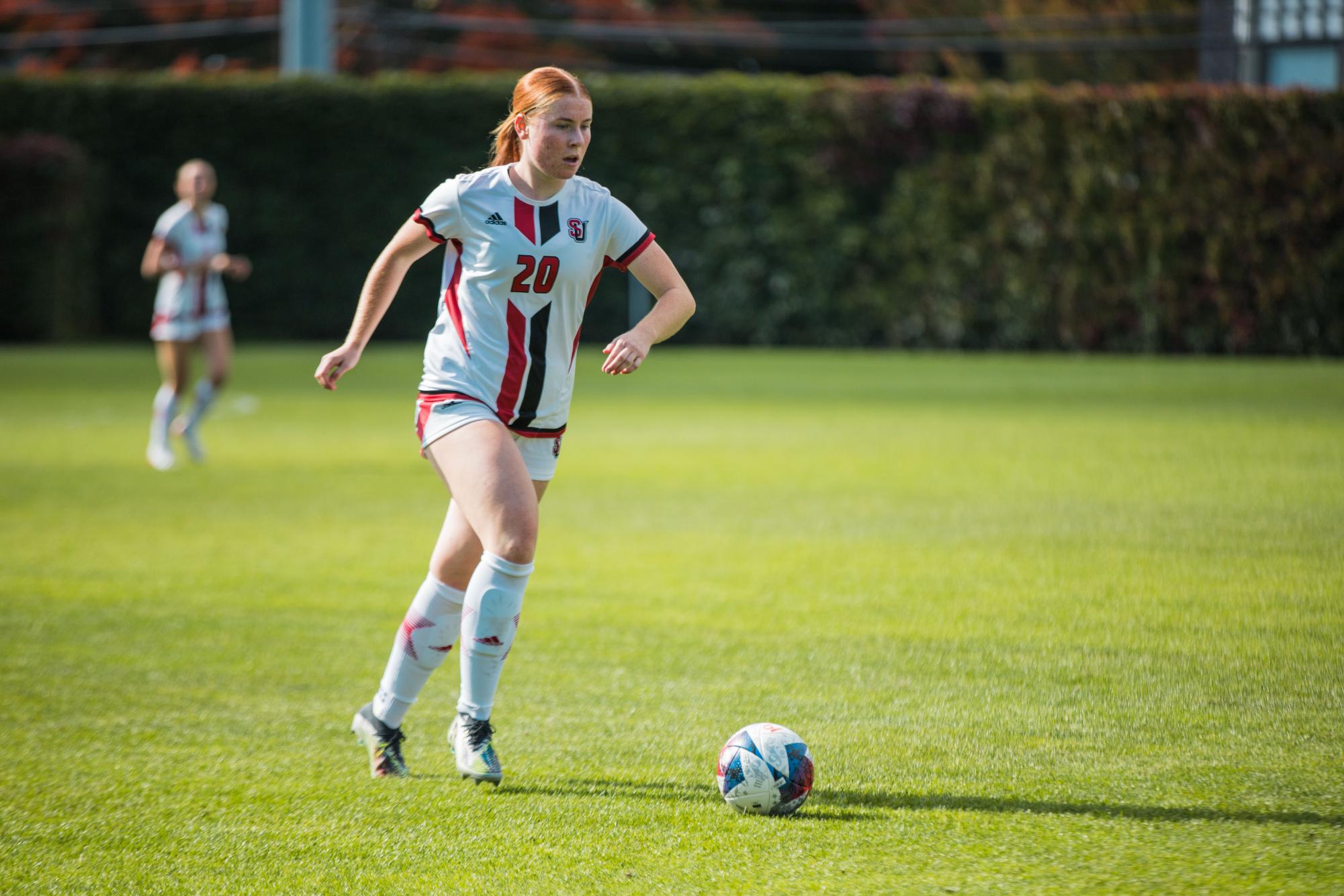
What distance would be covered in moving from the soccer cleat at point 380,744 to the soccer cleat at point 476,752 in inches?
8.8

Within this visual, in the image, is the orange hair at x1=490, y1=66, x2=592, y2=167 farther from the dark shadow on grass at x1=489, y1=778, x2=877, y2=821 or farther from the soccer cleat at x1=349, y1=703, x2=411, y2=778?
the dark shadow on grass at x1=489, y1=778, x2=877, y2=821

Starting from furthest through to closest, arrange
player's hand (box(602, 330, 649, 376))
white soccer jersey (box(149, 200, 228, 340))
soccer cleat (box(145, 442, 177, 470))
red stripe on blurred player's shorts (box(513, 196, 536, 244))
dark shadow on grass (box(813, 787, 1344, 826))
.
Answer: white soccer jersey (box(149, 200, 228, 340)) → soccer cleat (box(145, 442, 177, 470)) → red stripe on blurred player's shorts (box(513, 196, 536, 244)) → player's hand (box(602, 330, 649, 376)) → dark shadow on grass (box(813, 787, 1344, 826))

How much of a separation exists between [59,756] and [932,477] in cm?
768

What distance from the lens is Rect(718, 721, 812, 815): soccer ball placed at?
416 centimetres

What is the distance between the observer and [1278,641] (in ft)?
20.1

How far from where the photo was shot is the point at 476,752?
450cm

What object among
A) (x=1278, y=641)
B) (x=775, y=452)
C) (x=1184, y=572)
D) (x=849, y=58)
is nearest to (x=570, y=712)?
(x=1278, y=641)

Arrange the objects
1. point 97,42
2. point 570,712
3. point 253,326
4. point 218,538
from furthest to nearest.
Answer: point 97,42 < point 253,326 < point 218,538 < point 570,712

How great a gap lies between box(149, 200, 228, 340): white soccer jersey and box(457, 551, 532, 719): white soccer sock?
364 inches

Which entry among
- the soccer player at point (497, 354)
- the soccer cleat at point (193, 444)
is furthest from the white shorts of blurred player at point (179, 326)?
the soccer player at point (497, 354)

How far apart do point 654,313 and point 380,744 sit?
1592 millimetres

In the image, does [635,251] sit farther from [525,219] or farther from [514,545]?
[514,545]

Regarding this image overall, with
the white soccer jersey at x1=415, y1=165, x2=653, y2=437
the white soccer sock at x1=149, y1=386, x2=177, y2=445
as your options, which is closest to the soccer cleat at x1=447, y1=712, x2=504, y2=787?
the white soccer jersey at x1=415, y1=165, x2=653, y2=437

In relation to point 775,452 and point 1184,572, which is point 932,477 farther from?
point 1184,572
